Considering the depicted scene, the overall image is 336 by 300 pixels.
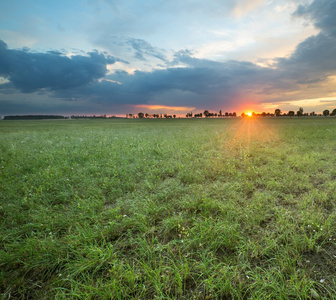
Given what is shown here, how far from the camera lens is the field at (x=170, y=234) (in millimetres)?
2715

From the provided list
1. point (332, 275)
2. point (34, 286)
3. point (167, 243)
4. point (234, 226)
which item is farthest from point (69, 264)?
point (332, 275)

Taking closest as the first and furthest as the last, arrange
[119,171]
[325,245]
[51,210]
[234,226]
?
[325,245], [234,226], [51,210], [119,171]

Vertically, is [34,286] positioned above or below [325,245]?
below

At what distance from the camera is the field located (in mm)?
2715

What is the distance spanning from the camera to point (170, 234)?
12.6ft

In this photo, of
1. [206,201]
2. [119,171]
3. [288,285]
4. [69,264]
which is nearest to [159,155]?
[119,171]

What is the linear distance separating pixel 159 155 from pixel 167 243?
6320mm

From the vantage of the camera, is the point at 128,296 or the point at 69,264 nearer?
the point at 128,296

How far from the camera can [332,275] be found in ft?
9.18

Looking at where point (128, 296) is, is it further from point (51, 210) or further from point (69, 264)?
point (51, 210)

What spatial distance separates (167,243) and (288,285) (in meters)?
2.02

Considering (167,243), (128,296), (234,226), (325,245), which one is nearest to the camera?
(128,296)

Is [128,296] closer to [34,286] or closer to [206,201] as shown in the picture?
[34,286]

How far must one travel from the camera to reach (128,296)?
254cm
